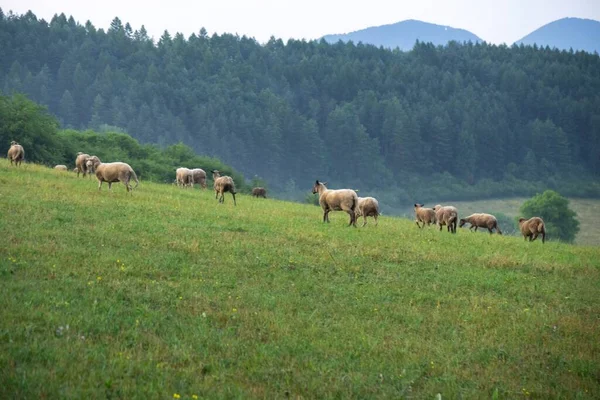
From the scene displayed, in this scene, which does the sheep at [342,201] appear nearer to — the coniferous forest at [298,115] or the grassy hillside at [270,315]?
the grassy hillside at [270,315]

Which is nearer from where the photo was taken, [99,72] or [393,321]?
[393,321]

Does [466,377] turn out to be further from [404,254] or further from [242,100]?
[242,100]

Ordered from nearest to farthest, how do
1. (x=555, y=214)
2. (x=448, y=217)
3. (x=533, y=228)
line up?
(x=448, y=217), (x=533, y=228), (x=555, y=214)

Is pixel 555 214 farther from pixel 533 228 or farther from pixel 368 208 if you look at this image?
pixel 368 208

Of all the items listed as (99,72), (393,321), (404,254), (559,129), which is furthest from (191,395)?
(559,129)

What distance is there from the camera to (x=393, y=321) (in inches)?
530

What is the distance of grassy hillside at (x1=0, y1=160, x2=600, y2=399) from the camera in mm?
9477

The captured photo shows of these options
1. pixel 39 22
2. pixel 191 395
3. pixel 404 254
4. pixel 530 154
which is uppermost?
pixel 39 22

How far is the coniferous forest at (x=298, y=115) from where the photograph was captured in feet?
481

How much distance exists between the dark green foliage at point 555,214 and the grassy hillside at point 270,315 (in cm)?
7278

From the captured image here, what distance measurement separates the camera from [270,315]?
41.8 ft

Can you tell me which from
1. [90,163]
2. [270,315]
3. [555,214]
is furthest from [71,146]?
[555,214]

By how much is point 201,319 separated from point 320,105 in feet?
577

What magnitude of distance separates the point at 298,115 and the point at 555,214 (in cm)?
8625
